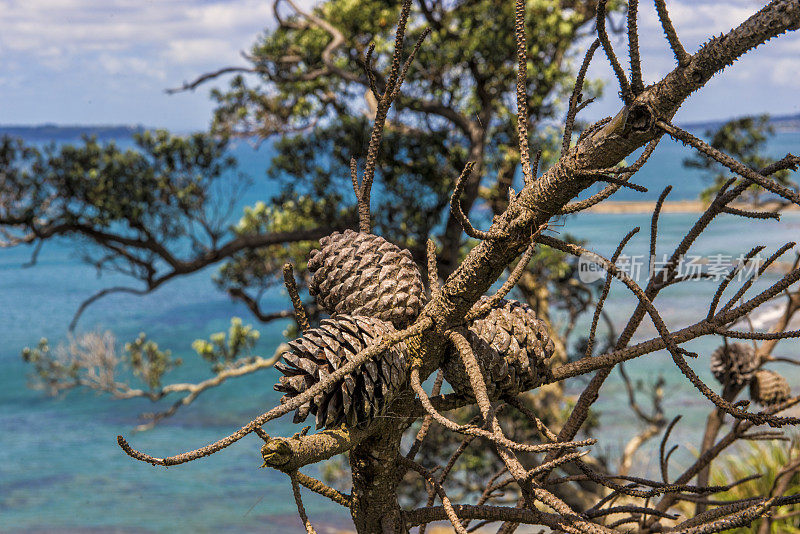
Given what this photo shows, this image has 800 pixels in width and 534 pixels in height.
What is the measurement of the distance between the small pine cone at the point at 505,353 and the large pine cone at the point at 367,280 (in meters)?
0.08

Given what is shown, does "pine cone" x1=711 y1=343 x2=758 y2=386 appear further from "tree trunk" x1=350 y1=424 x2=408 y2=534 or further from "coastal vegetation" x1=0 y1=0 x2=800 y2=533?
"tree trunk" x1=350 y1=424 x2=408 y2=534

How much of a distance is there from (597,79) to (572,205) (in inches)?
224

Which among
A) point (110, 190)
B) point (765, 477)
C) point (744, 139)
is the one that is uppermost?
point (744, 139)

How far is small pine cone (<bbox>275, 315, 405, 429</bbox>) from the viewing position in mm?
676

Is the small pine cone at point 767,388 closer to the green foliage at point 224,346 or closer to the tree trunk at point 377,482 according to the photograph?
the tree trunk at point 377,482

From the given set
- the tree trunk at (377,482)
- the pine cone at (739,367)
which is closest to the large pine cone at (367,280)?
the tree trunk at (377,482)

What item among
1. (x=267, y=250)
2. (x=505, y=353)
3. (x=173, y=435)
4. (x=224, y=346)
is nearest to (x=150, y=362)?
(x=224, y=346)

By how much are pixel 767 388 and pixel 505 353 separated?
1085 mm

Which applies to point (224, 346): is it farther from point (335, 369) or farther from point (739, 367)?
point (335, 369)

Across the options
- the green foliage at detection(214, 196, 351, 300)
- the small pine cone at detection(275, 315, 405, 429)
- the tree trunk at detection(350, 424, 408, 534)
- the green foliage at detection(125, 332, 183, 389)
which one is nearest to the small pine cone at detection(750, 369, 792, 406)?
the tree trunk at detection(350, 424, 408, 534)

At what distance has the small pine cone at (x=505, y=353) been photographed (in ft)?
2.60

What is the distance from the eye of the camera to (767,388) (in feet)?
5.20

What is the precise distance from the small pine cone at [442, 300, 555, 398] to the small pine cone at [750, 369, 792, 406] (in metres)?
0.99

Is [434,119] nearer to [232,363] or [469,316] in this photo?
[232,363]
